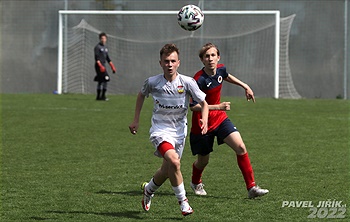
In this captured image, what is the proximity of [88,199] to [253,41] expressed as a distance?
66.0 ft

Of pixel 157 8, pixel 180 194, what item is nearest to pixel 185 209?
pixel 180 194

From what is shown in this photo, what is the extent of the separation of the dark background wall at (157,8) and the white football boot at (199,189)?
2002 centimetres

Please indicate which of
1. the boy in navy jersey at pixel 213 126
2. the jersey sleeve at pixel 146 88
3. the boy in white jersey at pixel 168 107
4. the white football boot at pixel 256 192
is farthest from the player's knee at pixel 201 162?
the jersey sleeve at pixel 146 88

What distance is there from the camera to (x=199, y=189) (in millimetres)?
7797

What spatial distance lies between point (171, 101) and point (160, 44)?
21380mm

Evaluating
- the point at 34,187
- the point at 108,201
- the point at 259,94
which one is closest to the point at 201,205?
the point at 108,201

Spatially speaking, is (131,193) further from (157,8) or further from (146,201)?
(157,8)

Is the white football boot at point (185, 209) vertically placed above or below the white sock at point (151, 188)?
below

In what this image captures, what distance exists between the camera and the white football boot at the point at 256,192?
718 centimetres

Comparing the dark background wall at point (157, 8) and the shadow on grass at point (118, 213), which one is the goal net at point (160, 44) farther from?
the shadow on grass at point (118, 213)

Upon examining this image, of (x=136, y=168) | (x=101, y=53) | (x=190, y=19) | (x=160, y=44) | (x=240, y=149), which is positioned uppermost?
(x=190, y=19)

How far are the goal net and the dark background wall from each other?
811mm

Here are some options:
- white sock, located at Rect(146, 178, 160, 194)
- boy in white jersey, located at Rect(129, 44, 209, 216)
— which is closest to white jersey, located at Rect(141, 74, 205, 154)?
boy in white jersey, located at Rect(129, 44, 209, 216)

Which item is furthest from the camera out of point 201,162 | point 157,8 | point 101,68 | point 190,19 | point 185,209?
point 157,8
